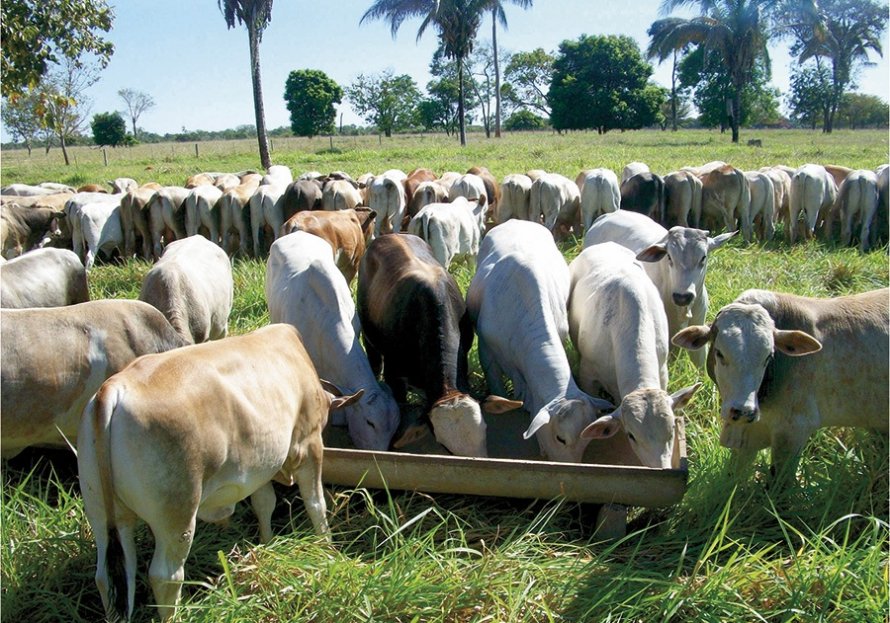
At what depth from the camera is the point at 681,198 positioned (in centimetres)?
1244

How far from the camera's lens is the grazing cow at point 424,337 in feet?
14.9

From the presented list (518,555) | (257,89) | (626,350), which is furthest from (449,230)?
(257,89)

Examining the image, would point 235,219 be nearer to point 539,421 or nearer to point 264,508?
point 264,508

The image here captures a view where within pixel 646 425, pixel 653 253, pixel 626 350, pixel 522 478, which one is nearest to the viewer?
pixel 522 478

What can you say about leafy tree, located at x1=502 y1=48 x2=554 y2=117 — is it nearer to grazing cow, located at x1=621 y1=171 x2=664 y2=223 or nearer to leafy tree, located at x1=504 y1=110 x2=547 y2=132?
leafy tree, located at x1=504 y1=110 x2=547 y2=132

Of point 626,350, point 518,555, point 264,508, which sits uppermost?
point 626,350

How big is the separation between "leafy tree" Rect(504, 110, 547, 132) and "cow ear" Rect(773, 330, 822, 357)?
6687 cm

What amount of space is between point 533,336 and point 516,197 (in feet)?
26.2

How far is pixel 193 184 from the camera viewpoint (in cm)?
1567

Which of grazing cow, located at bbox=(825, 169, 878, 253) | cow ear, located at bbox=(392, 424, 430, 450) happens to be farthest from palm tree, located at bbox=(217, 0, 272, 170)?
cow ear, located at bbox=(392, 424, 430, 450)

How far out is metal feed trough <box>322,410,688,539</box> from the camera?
3.85 meters

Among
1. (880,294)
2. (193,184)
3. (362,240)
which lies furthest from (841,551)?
(193,184)

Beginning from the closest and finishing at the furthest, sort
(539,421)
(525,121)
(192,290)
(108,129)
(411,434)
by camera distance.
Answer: (539,421)
(411,434)
(192,290)
(108,129)
(525,121)

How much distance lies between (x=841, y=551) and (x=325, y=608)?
91.5 inches
